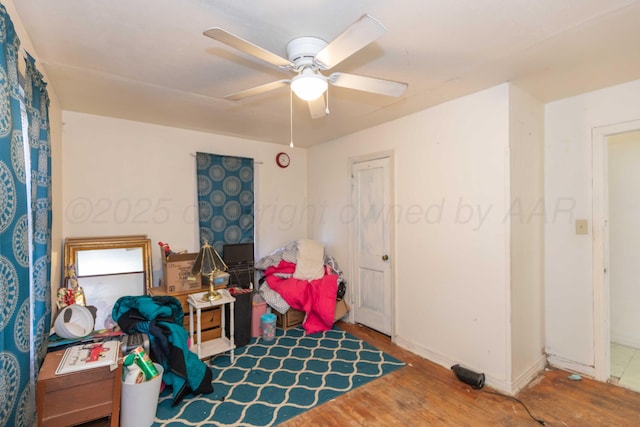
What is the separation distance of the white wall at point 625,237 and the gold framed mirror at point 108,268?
4.89 metres

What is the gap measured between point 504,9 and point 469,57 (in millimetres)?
474

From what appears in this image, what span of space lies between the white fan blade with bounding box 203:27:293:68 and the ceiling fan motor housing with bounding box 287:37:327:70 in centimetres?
8

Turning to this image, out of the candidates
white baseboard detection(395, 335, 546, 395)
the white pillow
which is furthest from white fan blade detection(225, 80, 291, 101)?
white baseboard detection(395, 335, 546, 395)

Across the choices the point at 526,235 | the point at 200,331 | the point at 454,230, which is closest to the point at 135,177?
the point at 200,331

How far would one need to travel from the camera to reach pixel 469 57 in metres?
1.97

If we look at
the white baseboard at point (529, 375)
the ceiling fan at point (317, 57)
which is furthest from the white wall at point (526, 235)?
the ceiling fan at point (317, 57)

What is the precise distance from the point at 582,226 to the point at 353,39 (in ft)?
8.66

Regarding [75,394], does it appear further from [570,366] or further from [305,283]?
[570,366]

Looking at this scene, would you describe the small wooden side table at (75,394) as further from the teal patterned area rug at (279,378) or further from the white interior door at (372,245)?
the white interior door at (372,245)

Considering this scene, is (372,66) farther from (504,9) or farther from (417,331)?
(417,331)

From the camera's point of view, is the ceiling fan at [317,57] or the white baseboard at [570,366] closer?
the ceiling fan at [317,57]

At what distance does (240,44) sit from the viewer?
136 cm

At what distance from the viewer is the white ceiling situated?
58.6 inches

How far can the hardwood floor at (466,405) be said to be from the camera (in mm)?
2070
